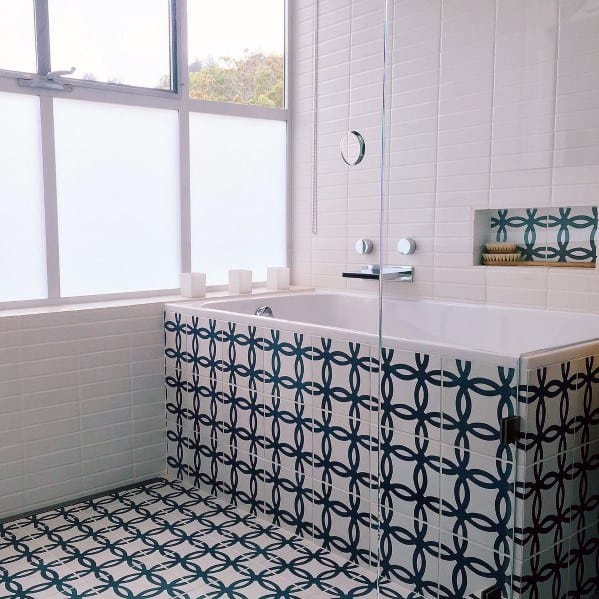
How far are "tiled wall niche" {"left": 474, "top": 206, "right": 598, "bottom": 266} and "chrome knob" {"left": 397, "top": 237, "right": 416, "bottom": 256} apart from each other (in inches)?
11.0

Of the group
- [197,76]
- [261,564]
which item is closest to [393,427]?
[261,564]

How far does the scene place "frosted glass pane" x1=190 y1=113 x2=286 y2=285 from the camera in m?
3.64

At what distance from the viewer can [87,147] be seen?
3184 millimetres

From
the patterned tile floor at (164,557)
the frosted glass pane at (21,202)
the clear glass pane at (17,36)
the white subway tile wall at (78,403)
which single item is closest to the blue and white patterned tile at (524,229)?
the patterned tile floor at (164,557)

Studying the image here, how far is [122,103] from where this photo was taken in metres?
3.27

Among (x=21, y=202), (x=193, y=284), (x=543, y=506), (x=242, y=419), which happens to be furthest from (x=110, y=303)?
(x=543, y=506)

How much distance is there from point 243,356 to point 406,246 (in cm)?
76

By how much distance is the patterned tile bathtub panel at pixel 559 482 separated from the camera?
5.92 ft

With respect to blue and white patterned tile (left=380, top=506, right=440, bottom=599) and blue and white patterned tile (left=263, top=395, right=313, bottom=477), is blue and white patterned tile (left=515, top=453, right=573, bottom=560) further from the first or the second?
blue and white patterned tile (left=263, top=395, right=313, bottom=477)

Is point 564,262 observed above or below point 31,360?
above

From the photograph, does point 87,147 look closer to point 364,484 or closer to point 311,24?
point 311,24

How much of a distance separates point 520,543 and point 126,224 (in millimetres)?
2292

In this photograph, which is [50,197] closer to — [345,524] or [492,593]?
[345,524]

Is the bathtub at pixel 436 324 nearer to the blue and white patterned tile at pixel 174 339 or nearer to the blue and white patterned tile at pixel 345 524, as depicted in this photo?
the blue and white patterned tile at pixel 174 339
